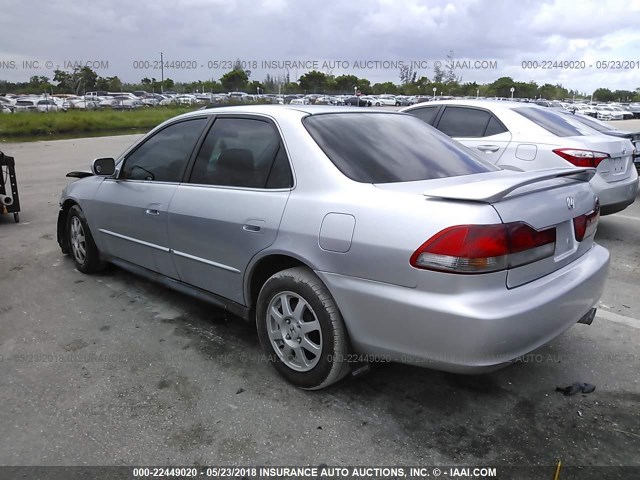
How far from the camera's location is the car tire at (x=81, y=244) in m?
4.90

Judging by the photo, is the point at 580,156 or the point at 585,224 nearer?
the point at 585,224

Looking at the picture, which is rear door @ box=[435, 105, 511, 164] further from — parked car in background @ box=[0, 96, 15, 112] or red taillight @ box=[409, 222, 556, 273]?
parked car in background @ box=[0, 96, 15, 112]

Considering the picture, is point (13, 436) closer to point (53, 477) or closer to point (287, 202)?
point (53, 477)

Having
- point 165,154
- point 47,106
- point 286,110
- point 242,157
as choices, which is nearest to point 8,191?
point 165,154

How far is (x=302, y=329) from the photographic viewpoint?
115 inches

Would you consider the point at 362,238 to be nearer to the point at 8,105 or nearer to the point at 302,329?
the point at 302,329

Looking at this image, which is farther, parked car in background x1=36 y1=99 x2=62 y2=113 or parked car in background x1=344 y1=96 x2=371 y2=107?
parked car in background x1=36 y1=99 x2=62 y2=113

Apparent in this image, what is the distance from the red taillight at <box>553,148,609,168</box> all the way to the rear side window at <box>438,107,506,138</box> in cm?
82

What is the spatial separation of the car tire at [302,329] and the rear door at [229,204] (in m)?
0.28

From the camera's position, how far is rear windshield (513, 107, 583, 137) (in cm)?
634

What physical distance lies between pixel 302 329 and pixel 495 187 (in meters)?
1.28

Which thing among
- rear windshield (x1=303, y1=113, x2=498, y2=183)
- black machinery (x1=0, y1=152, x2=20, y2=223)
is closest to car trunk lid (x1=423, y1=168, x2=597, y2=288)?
rear windshield (x1=303, y1=113, x2=498, y2=183)

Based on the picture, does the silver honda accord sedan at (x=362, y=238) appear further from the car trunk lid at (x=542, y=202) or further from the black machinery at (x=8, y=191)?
the black machinery at (x=8, y=191)

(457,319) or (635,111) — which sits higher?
(635,111)
